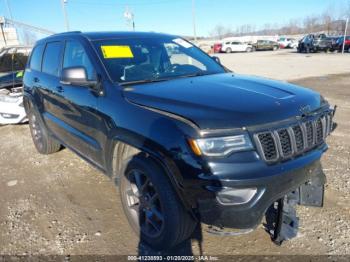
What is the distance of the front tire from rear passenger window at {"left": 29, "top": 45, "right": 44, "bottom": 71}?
2.86 metres

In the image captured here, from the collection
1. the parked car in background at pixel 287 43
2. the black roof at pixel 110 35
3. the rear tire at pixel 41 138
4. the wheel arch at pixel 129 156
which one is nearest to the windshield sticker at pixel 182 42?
the black roof at pixel 110 35

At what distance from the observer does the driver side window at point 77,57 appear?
127 inches

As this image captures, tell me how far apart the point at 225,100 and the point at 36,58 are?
368 cm

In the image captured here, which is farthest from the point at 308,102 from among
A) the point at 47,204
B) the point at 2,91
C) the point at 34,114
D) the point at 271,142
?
the point at 2,91

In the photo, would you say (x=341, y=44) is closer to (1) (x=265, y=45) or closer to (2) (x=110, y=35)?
(1) (x=265, y=45)

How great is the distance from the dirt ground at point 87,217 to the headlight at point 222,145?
1087 millimetres

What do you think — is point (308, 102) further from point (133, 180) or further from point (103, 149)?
point (103, 149)

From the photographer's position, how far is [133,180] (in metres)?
2.88

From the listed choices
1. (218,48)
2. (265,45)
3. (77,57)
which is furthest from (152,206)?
(265,45)

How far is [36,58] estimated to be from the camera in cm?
495

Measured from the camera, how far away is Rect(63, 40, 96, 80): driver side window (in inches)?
127

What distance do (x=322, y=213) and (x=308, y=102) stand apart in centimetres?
131

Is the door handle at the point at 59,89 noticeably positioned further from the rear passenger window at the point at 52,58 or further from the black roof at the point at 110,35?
the black roof at the point at 110,35

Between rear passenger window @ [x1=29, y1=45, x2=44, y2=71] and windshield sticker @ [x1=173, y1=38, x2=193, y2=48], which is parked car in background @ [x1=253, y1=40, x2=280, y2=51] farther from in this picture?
windshield sticker @ [x1=173, y1=38, x2=193, y2=48]
